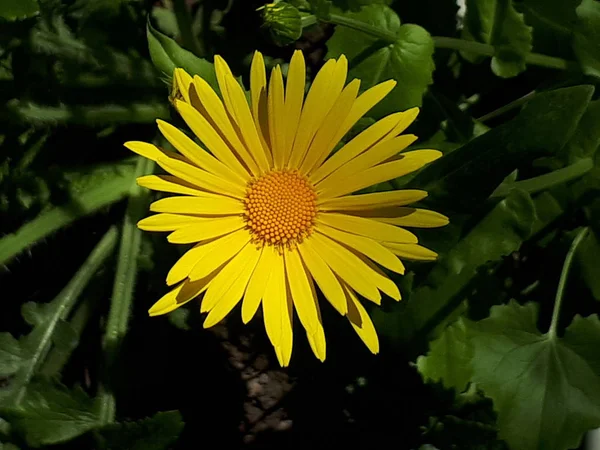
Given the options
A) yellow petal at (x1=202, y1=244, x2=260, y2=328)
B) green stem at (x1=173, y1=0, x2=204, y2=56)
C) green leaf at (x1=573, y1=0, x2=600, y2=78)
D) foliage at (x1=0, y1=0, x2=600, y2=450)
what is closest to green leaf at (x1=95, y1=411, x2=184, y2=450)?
foliage at (x1=0, y1=0, x2=600, y2=450)

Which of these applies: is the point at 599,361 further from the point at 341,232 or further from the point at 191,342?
the point at 191,342

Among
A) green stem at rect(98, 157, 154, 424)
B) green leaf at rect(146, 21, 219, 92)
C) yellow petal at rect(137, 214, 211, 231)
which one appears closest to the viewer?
yellow petal at rect(137, 214, 211, 231)

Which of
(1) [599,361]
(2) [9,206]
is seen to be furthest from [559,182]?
(2) [9,206]

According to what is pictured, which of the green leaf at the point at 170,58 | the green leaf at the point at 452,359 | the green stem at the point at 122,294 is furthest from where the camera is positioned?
the green leaf at the point at 452,359

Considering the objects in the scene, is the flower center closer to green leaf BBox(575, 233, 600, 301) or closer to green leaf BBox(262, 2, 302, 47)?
green leaf BBox(262, 2, 302, 47)

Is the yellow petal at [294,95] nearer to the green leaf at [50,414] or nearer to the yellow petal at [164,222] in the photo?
the yellow petal at [164,222]

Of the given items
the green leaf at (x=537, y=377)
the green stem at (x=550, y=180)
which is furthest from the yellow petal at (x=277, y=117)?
the green leaf at (x=537, y=377)
